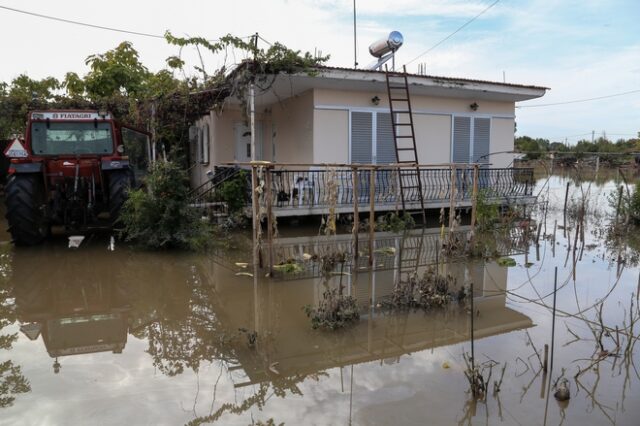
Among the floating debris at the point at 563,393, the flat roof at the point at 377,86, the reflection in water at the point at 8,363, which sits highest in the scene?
the flat roof at the point at 377,86

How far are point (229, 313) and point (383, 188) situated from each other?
23.9 feet

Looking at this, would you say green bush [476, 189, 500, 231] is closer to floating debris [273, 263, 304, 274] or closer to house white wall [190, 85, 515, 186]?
house white wall [190, 85, 515, 186]

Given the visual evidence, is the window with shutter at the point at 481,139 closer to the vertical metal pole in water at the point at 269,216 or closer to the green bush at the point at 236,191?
the green bush at the point at 236,191

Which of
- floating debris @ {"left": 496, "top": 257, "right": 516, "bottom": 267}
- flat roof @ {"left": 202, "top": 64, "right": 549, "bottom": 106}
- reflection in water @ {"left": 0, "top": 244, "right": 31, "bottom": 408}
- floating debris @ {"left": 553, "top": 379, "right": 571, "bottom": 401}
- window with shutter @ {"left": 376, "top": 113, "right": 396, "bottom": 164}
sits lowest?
floating debris @ {"left": 553, "top": 379, "right": 571, "bottom": 401}

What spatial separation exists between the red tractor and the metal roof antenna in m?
6.17

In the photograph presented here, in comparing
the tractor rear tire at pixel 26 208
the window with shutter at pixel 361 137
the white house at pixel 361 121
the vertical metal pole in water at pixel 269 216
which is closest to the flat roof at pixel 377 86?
the white house at pixel 361 121

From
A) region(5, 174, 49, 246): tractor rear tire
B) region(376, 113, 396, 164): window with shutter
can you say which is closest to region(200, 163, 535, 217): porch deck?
region(376, 113, 396, 164): window with shutter

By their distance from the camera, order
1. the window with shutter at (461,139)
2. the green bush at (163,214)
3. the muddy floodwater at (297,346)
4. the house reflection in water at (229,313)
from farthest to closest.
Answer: the window with shutter at (461,139) → the green bush at (163,214) → the house reflection in water at (229,313) → the muddy floodwater at (297,346)

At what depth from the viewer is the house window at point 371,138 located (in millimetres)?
11648

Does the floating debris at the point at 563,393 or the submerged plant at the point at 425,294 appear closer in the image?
the floating debris at the point at 563,393

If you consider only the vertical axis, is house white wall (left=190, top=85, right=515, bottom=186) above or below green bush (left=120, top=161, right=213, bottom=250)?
above

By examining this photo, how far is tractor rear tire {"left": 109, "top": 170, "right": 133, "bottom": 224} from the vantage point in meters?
8.30

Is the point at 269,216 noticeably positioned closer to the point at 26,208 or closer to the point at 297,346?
the point at 297,346

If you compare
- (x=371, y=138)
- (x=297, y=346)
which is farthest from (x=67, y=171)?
(x=371, y=138)
